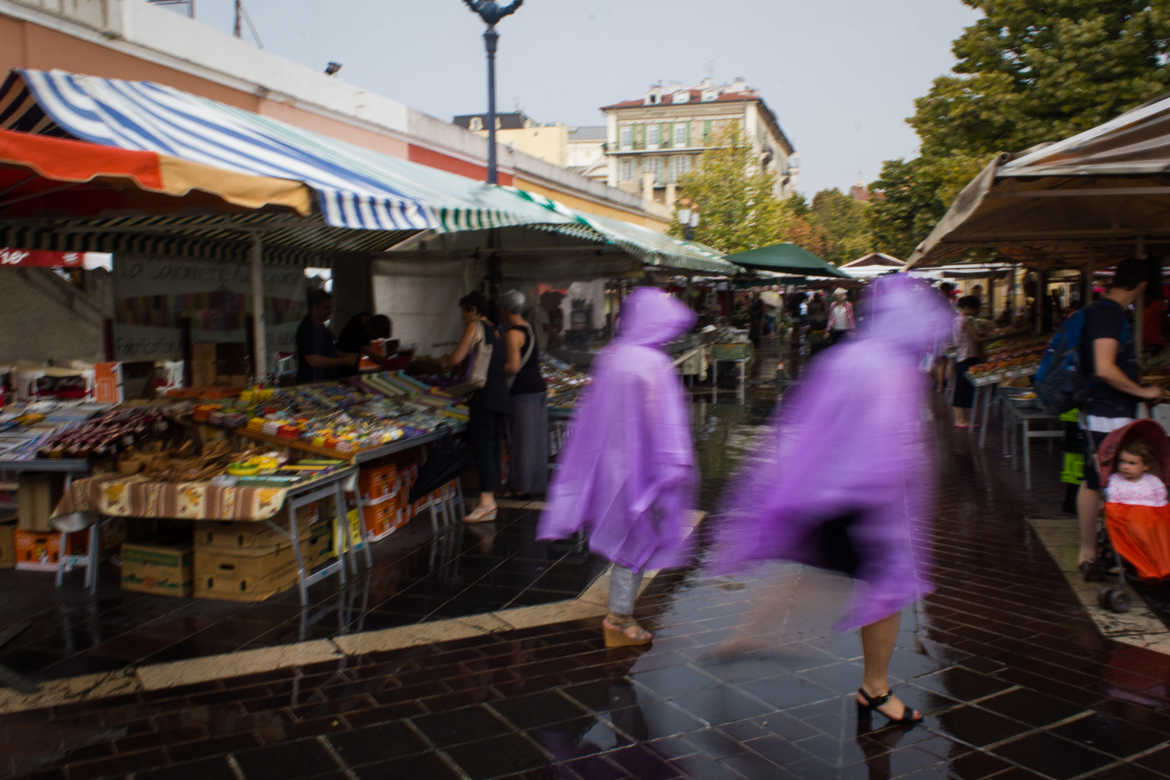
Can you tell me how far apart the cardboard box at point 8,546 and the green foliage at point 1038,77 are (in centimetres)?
1452

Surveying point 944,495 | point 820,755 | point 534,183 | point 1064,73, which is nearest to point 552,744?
point 820,755

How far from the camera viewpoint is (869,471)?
308 cm

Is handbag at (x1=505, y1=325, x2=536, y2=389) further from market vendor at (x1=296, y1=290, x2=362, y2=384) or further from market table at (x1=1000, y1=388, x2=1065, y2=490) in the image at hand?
market table at (x1=1000, y1=388, x2=1065, y2=490)

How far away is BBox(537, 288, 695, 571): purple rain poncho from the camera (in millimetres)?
3990

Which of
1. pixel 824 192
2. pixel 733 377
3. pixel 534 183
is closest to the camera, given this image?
pixel 733 377

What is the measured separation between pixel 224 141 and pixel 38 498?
8.02 feet

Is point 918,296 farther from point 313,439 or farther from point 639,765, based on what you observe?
point 313,439

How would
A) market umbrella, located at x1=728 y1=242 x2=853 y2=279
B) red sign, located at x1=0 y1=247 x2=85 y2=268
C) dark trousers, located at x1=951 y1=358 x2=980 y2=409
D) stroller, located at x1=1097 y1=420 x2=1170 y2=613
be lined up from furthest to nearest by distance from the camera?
market umbrella, located at x1=728 y1=242 x2=853 y2=279
dark trousers, located at x1=951 y1=358 x2=980 y2=409
red sign, located at x1=0 y1=247 x2=85 y2=268
stroller, located at x1=1097 y1=420 x2=1170 y2=613

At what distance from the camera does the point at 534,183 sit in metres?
21.2

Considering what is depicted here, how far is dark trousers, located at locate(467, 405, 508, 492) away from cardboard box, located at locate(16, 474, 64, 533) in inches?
108

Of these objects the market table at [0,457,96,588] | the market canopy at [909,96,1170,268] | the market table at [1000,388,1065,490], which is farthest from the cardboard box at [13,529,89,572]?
→ the market table at [1000,388,1065,490]

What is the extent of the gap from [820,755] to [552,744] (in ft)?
3.21

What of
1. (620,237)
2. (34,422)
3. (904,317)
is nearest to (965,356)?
(620,237)

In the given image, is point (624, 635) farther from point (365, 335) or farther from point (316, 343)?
point (365, 335)
